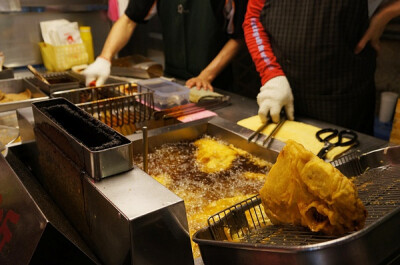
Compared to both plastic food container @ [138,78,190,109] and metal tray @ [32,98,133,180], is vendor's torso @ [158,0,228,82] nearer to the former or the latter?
plastic food container @ [138,78,190,109]

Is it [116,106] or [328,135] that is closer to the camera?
A: [328,135]

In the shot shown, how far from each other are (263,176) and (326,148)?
33 centimetres

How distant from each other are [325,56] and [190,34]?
4.73 feet

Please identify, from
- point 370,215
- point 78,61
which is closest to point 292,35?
point 370,215

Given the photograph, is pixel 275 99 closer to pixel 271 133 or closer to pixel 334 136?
pixel 271 133

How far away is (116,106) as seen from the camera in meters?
2.08

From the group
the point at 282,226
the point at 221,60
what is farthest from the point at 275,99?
the point at 282,226

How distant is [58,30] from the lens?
13.2 feet

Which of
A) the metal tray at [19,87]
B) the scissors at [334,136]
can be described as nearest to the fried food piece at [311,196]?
the scissors at [334,136]

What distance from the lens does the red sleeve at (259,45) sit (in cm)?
245

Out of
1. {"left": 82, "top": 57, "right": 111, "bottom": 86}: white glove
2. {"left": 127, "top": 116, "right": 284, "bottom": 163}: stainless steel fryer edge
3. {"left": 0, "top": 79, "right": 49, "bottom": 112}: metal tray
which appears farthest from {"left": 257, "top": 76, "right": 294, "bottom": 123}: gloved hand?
{"left": 0, "top": 79, "right": 49, "bottom": 112}: metal tray

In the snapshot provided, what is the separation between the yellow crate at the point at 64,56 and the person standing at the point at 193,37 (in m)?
0.63

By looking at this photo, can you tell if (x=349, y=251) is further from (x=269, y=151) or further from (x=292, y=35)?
(x=292, y=35)

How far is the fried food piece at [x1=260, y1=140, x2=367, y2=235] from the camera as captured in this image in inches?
34.8
